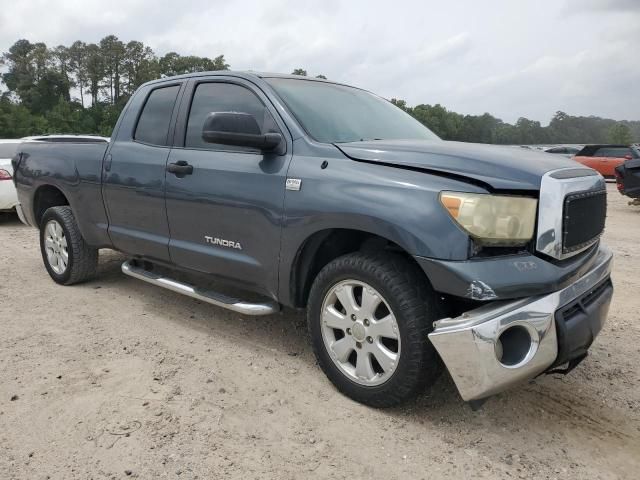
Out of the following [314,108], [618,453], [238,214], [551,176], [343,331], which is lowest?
[618,453]

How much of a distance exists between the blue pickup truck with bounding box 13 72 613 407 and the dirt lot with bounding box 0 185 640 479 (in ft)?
0.95

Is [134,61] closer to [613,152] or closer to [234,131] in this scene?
[613,152]

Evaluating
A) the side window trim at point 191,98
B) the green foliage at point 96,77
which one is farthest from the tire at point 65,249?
the green foliage at point 96,77

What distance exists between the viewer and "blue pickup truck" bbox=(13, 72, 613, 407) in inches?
96.4

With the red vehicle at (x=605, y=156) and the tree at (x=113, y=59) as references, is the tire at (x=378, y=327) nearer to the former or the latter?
the red vehicle at (x=605, y=156)

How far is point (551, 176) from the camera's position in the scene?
2.59 meters

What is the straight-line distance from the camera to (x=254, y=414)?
2.86 meters

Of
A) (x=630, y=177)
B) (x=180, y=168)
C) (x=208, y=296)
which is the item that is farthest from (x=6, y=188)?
(x=630, y=177)

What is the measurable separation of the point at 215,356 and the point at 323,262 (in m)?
1.00

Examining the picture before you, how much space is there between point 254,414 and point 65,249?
3.13 meters

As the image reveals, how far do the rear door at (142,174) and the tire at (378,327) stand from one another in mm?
1548

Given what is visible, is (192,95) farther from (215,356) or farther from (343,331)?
(343,331)

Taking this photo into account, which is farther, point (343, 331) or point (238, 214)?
point (238, 214)

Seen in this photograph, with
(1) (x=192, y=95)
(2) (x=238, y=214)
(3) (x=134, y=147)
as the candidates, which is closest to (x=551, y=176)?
(2) (x=238, y=214)
